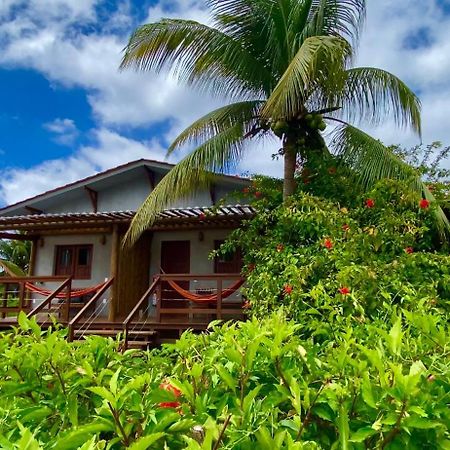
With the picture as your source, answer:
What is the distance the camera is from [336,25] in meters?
7.46

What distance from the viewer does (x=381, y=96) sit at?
7.11m

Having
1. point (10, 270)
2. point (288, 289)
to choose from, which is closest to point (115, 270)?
point (288, 289)

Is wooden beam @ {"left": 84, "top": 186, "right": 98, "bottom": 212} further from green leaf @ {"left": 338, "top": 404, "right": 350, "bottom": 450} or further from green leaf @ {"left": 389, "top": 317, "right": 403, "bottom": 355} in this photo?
green leaf @ {"left": 338, "top": 404, "right": 350, "bottom": 450}

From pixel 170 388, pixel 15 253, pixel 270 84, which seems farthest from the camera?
pixel 15 253

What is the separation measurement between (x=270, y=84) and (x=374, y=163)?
6.97 ft

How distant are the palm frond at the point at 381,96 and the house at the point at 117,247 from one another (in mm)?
3023

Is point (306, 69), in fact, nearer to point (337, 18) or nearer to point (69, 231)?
point (337, 18)

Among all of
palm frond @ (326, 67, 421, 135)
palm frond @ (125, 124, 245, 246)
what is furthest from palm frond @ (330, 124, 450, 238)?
palm frond @ (125, 124, 245, 246)

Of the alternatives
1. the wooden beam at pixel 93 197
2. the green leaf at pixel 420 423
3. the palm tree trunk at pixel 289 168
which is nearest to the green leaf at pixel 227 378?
the green leaf at pixel 420 423

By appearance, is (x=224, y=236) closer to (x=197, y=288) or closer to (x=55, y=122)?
(x=197, y=288)

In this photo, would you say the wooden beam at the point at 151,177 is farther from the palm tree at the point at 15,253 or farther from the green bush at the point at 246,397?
the palm tree at the point at 15,253

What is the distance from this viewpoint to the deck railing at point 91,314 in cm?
793

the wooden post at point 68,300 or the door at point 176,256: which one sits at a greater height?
the door at point 176,256

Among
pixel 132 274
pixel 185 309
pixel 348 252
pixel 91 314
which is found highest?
pixel 348 252
